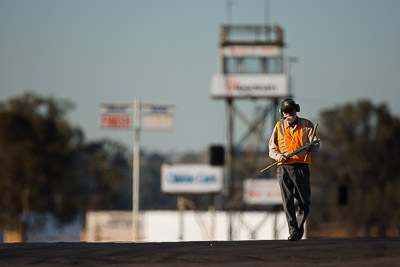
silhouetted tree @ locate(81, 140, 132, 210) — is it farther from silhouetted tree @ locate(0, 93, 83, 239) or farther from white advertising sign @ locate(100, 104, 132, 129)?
white advertising sign @ locate(100, 104, 132, 129)

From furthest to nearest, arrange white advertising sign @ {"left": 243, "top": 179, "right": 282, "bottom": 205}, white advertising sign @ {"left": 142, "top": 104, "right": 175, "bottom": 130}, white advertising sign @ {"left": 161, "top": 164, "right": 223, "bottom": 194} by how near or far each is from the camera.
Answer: white advertising sign @ {"left": 161, "top": 164, "right": 223, "bottom": 194} < white advertising sign @ {"left": 243, "top": 179, "right": 282, "bottom": 205} < white advertising sign @ {"left": 142, "top": 104, "right": 175, "bottom": 130}

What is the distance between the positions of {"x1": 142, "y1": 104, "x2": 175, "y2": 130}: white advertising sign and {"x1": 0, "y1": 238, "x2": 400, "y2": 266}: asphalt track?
42512 millimetres

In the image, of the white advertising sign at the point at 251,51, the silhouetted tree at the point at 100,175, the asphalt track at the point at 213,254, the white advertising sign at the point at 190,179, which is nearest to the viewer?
the asphalt track at the point at 213,254

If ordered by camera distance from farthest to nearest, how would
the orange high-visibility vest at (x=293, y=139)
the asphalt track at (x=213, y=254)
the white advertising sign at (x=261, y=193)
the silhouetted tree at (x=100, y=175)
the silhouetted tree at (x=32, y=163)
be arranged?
the silhouetted tree at (x=100, y=175), the silhouetted tree at (x=32, y=163), the white advertising sign at (x=261, y=193), the orange high-visibility vest at (x=293, y=139), the asphalt track at (x=213, y=254)

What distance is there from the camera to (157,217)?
89875 mm

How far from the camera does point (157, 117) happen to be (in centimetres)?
5612

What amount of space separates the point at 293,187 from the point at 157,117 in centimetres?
4239

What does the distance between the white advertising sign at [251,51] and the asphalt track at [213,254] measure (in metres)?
55.4

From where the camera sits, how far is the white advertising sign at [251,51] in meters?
68.4

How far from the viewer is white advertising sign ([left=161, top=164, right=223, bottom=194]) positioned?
75062 millimetres

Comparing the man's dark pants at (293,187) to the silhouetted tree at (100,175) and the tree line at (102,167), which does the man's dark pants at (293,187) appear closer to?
the tree line at (102,167)

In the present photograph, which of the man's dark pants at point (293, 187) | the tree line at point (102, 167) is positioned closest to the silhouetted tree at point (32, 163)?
the tree line at point (102, 167)

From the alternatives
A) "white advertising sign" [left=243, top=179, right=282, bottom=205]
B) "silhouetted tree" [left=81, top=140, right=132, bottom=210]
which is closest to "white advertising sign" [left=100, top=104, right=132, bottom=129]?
"white advertising sign" [left=243, top=179, right=282, bottom=205]

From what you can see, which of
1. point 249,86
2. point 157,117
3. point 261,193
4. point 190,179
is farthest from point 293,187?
point 190,179
